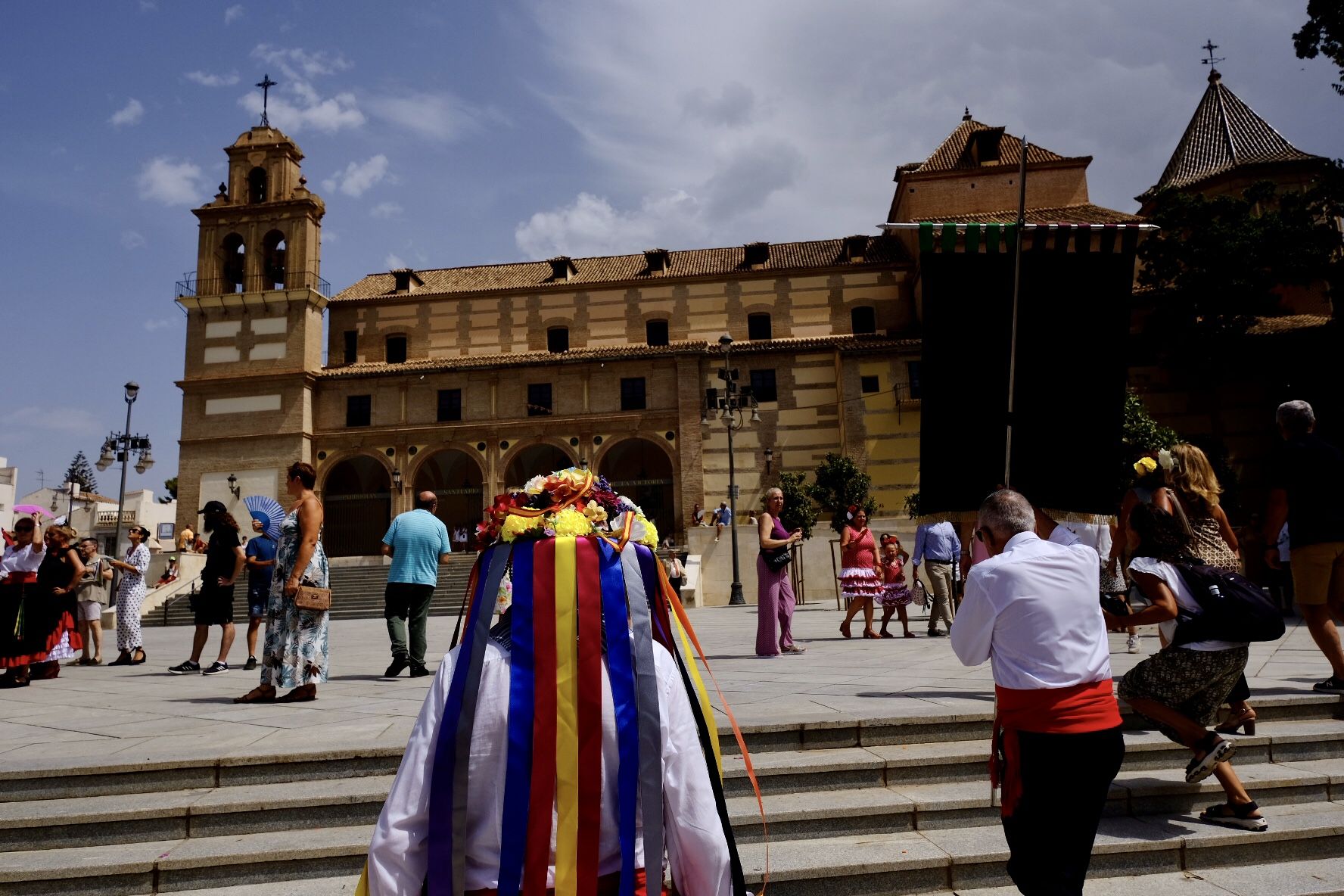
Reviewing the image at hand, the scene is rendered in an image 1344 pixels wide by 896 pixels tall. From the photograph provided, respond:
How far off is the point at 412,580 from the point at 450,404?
27965 millimetres

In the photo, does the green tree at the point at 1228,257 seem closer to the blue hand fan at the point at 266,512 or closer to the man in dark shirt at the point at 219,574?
the blue hand fan at the point at 266,512

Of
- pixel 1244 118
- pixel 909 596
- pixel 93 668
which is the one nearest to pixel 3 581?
pixel 93 668

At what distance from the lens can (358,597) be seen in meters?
25.3

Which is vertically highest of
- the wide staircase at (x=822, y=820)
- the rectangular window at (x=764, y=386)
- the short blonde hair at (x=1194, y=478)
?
the rectangular window at (x=764, y=386)

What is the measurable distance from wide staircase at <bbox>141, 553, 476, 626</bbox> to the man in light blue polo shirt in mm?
12875

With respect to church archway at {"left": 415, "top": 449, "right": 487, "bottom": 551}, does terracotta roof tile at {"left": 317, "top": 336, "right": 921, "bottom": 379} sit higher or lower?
higher

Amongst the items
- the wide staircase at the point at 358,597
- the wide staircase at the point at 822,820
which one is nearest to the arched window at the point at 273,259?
the wide staircase at the point at 358,597

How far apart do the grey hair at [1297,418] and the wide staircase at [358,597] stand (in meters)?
19.5

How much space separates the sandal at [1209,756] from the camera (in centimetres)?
407

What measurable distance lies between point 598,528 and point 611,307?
35.2 meters

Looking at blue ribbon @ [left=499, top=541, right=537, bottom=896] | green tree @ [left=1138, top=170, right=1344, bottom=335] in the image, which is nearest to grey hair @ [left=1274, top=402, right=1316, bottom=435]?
blue ribbon @ [left=499, top=541, right=537, bottom=896]

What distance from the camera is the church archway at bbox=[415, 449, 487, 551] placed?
37312 mm

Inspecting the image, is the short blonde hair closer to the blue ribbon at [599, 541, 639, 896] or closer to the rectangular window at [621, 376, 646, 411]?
the blue ribbon at [599, 541, 639, 896]

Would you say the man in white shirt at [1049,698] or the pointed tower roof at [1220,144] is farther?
the pointed tower roof at [1220,144]
